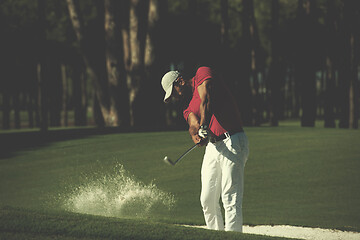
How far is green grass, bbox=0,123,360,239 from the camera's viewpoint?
22.1 feet

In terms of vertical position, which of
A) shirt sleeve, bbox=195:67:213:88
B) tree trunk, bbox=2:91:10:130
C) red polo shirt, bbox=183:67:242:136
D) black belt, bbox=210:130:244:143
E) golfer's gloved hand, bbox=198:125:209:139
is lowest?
tree trunk, bbox=2:91:10:130

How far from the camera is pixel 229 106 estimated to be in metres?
6.68

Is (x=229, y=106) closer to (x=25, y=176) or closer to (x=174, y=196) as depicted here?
(x=174, y=196)

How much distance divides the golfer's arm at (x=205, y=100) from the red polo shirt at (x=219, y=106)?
0.20 feet

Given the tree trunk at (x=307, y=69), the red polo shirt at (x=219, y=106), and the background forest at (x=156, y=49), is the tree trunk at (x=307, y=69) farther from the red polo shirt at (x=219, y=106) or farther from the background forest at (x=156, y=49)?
the red polo shirt at (x=219, y=106)

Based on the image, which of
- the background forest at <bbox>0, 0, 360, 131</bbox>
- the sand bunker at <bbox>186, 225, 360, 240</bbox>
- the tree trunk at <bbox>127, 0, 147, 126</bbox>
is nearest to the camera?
the sand bunker at <bbox>186, 225, 360, 240</bbox>

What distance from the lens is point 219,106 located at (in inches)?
261

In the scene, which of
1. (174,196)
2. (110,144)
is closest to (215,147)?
(174,196)

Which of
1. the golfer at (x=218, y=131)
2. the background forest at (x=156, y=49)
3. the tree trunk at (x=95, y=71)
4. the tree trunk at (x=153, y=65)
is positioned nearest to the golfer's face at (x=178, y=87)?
the golfer at (x=218, y=131)

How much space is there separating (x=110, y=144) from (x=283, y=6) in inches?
1076

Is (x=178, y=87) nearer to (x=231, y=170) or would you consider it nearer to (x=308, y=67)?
(x=231, y=170)

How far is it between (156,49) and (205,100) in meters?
17.8

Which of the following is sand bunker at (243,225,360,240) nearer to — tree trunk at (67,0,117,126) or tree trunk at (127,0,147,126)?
tree trunk at (127,0,147,126)

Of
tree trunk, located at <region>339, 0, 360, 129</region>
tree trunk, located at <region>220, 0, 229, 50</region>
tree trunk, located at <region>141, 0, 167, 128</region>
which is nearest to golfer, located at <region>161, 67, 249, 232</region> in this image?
tree trunk, located at <region>141, 0, 167, 128</region>
